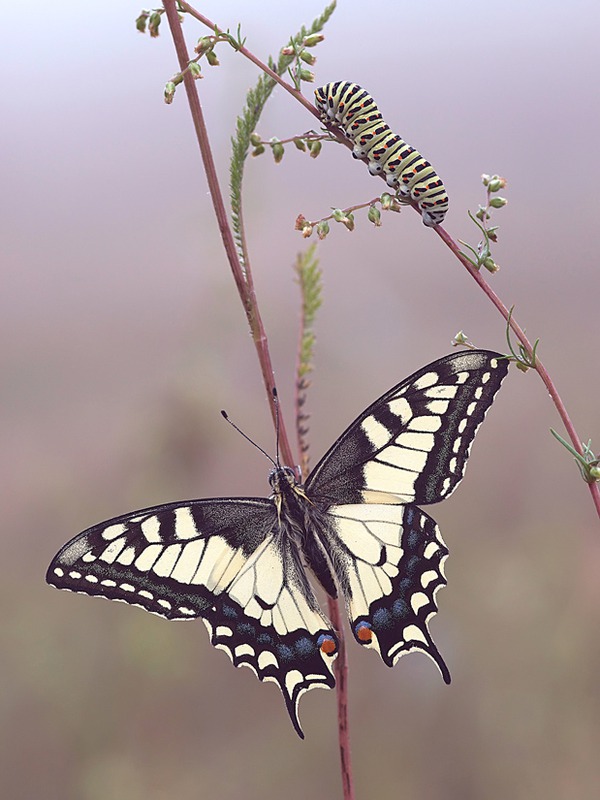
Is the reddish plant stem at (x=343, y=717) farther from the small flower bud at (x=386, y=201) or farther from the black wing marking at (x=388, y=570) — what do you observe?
the small flower bud at (x=386, y=201)

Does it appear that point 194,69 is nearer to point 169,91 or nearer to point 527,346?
point 169,91

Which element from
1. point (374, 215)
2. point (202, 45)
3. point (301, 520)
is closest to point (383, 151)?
point (374, 215)

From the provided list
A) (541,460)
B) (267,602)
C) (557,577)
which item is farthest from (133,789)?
(541,460)

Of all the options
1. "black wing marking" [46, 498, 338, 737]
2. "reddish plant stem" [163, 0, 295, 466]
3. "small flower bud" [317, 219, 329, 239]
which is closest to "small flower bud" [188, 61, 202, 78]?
"reddish plant stem" [163, 0, 295, 466]

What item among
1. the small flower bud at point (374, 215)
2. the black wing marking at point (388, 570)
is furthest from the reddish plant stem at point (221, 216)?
the black wing marking at point (388, 570)

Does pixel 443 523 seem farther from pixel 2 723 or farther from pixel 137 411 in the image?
pixel 2 723

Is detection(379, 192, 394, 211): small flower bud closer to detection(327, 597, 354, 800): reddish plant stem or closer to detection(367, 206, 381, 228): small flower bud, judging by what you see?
detection(367, 206, 381, 228): small flower bud
